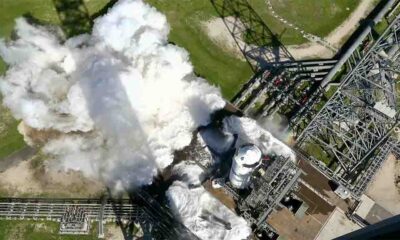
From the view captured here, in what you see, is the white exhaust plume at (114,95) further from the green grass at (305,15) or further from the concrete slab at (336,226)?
the concrete slab at (336,226)

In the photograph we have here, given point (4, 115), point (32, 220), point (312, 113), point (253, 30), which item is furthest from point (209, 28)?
point (32, 220)

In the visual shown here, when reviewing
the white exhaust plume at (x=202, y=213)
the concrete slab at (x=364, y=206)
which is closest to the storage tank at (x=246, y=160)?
the white exhaust plume at (x=202, y=213)

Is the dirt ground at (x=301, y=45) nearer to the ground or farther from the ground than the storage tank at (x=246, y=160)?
farther from the ground

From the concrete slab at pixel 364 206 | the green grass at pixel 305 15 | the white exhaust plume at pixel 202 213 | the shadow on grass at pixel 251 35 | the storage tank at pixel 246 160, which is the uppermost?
the green grass at pixel 305 15

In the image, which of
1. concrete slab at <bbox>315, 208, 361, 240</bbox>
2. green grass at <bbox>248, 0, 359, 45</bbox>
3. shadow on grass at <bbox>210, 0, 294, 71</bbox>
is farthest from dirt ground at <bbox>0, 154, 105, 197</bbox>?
green grass at <bbox>248, 0, 359, 45</bbox>

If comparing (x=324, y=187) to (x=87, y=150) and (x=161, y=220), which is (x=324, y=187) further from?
(x=87, y=150)

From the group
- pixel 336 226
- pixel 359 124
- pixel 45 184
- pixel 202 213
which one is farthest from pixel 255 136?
pixel 45 184
